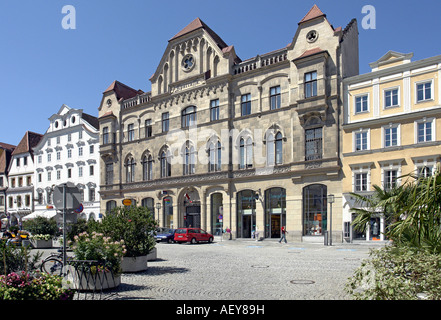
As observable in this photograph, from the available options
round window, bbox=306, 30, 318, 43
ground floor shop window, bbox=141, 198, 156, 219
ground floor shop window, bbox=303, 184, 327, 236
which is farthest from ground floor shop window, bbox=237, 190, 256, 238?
round window, bbox=306, 30, 318, 43

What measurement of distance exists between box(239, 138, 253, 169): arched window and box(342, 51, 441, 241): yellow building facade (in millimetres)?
9403

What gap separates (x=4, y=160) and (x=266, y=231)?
179ft

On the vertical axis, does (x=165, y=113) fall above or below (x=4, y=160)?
above

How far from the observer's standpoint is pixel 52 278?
25.4 feet

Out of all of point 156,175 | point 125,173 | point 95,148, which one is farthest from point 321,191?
point 95,148

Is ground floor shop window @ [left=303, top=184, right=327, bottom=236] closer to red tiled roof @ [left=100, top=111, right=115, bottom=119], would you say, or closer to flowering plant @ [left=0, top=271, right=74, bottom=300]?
red tiled roof @ [left=100, top=111, right=115, bottom=119]

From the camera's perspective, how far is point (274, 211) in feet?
124

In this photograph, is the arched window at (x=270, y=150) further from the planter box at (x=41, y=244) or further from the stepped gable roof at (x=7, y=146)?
the stepped gable roof at (x=7, y=146)

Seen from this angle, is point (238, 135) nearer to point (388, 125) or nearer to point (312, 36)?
point (312, 36)

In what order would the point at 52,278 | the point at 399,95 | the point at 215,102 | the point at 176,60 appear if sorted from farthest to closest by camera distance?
the point at 176,60, the point at 215,102, the point at 399,95, the point at 52,278

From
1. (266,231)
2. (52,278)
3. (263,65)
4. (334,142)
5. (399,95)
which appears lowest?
(266,231)

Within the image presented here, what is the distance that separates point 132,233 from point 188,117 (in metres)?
30.1

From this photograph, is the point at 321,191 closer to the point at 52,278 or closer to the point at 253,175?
the point at 253,175

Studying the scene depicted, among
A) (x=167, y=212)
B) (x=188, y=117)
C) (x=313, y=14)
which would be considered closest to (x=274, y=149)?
(x=188, y=117)
